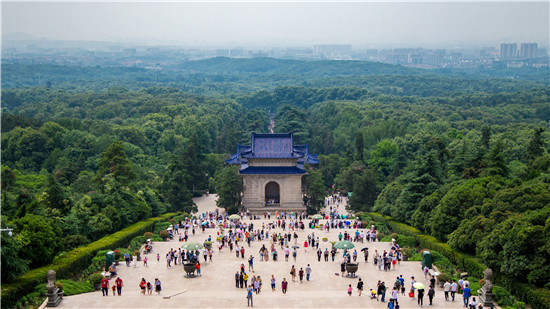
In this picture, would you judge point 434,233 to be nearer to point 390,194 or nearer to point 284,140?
point 390,194

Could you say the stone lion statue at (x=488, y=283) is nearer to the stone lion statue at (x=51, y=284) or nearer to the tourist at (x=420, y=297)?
the tourist at (x=420, y=297)

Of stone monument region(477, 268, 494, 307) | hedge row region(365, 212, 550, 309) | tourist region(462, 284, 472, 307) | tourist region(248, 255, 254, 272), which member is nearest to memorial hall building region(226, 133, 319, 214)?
hedge row region(365, 212, 550, 309)

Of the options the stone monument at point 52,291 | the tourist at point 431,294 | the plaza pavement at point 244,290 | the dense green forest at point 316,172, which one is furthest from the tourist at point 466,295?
the stone monument at point 52,291

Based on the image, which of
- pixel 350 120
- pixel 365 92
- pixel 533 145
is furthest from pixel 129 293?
pixel 365 92

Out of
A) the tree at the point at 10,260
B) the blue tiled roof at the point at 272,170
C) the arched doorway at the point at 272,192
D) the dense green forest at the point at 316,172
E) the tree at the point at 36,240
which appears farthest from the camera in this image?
the arched doorway at the point at 272,192

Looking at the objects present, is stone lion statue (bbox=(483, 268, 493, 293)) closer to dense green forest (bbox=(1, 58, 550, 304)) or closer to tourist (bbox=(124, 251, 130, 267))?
dense green forest (bbox=(1, 58, 550, 304))

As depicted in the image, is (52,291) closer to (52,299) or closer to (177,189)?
(52,299)
